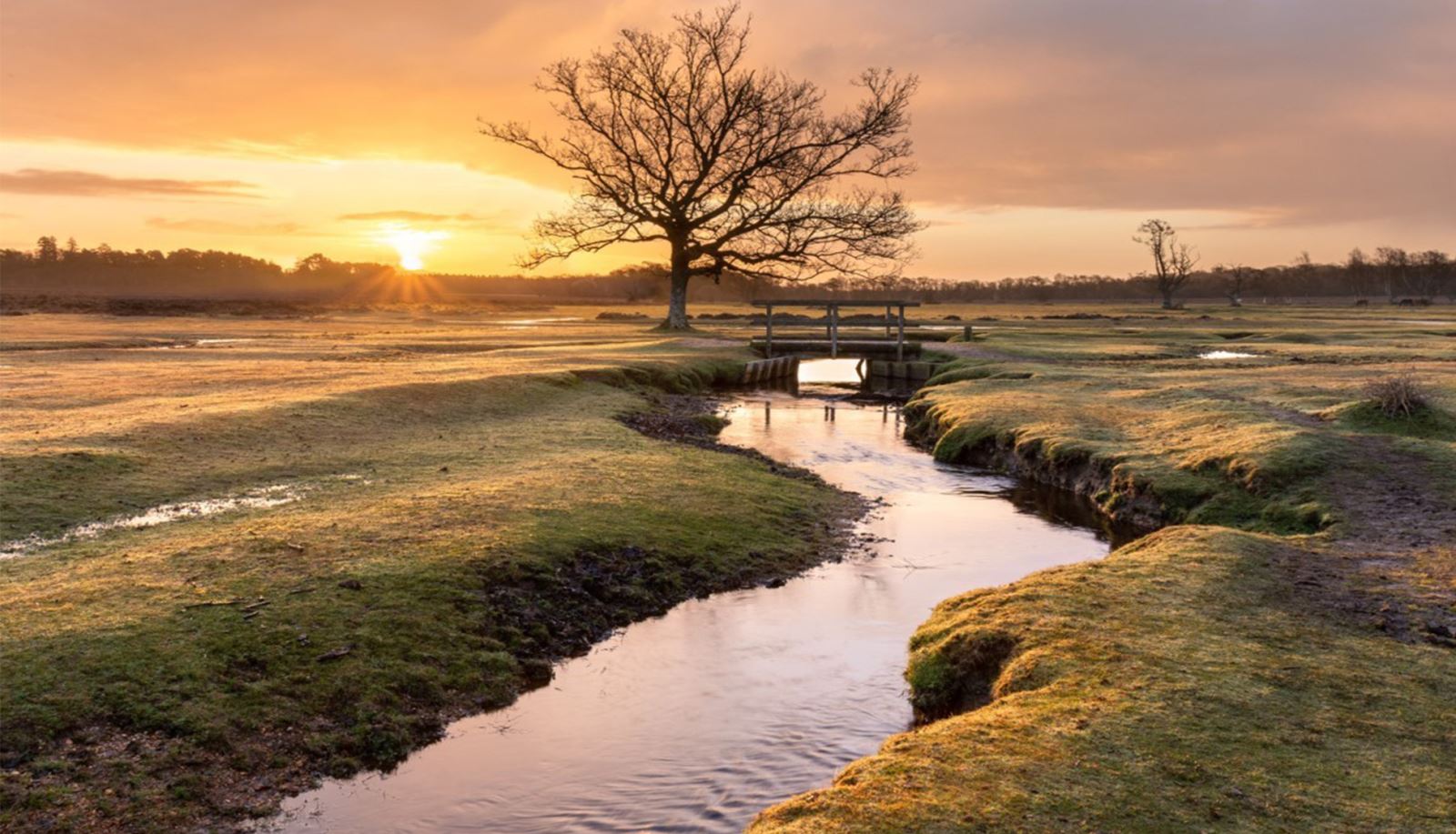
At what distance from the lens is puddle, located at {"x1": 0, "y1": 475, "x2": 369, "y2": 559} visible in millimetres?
12562

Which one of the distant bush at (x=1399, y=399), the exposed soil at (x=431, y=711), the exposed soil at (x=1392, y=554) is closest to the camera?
the exposed soil at (x=431, y=711)

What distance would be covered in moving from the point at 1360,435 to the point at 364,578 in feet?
57.2

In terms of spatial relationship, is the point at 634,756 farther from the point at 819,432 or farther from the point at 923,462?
the point at 819,432

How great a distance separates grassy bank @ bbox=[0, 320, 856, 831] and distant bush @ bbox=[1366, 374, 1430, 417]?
11.4m

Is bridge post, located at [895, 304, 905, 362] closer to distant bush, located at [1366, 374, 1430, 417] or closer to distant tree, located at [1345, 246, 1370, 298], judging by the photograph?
distant bush, located at [1366, 374, 1430, 417]

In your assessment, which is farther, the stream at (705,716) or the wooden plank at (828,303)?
the wooden plank at (828,303)

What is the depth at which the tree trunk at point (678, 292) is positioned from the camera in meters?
62.5

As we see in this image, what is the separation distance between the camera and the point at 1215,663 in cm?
888

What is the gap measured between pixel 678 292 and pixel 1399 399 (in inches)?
1837

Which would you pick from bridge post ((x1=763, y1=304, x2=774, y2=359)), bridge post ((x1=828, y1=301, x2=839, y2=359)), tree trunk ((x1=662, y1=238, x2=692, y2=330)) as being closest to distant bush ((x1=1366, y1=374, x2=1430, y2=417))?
bridge post ((x1=763, y1=304, x2=774, y2=359))

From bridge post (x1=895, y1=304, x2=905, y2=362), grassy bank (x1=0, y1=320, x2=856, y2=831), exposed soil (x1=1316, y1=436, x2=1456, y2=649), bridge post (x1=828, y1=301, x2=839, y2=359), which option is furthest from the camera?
bridge post (x1=828, y1=301, x2=839, y2=359)

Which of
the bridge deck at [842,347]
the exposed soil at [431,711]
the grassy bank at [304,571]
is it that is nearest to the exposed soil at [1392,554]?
the exposed soil at [431,711]

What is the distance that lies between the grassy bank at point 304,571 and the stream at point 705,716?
0.50 metres

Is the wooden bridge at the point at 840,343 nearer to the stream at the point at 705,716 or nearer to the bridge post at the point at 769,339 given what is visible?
the bridge post at the point at 769,339
